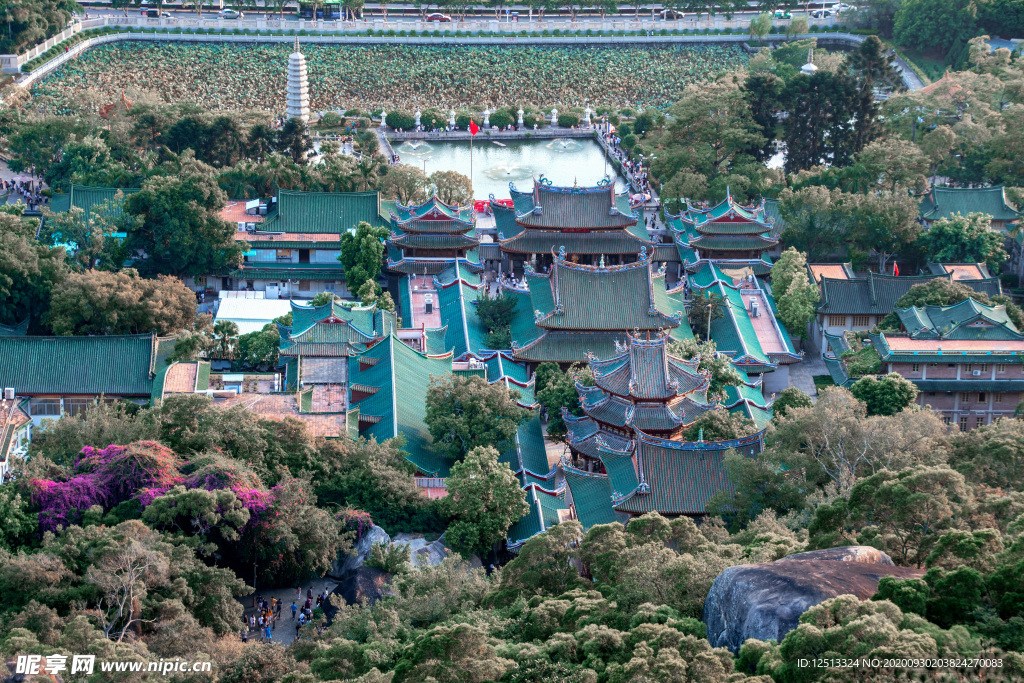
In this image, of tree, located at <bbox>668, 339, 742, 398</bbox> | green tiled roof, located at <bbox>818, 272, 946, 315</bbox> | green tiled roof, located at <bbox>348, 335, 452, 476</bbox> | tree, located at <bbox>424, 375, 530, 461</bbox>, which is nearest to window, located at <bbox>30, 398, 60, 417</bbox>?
green tiled roof, located at <bbox>348, 335, 452, 476</bbox>

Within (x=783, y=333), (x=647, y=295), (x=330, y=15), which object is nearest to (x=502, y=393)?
(x=647, y=295)

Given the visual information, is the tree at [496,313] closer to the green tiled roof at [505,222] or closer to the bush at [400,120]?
the green tiled roof at [505,222]

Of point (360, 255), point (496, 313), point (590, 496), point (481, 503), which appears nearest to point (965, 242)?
point (496, 313)

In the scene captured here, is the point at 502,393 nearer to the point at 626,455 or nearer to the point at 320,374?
the point at 626,455

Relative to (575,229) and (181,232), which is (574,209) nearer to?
(575,229)

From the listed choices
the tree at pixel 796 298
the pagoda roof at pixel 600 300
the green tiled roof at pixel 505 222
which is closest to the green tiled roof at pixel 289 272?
the green tiled roof at pixel 505 222
